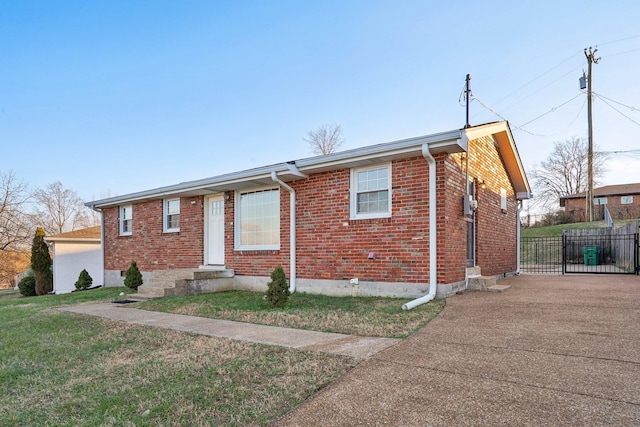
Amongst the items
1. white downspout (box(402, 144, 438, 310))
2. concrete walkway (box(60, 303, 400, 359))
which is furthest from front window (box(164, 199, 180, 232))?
white downspout (box(402, 144, 438, 310))

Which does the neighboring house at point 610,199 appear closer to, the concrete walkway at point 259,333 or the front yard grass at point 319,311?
the front yard grass at point 319,311

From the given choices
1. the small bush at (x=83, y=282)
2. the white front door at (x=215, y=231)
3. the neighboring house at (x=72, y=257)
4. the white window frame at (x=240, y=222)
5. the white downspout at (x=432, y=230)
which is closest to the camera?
the white downspout at (x=432, y=230)

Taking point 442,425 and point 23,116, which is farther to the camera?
point 23,116

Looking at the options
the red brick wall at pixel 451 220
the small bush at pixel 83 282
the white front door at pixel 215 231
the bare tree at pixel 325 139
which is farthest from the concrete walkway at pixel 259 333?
the bare tree at pixel 325 139

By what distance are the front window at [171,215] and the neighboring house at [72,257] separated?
298 inches

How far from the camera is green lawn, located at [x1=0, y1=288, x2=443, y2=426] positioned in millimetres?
2828

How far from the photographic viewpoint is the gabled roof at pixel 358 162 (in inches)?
273

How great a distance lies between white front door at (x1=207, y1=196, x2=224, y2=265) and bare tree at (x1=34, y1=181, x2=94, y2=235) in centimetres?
3154

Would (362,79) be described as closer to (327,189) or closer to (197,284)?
(327,189)

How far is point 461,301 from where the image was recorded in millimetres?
6742

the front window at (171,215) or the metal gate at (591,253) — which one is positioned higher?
the front window at (171,215)

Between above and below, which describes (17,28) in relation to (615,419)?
above

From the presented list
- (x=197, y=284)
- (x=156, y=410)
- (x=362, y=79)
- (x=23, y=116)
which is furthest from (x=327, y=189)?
(x=23, y=116)

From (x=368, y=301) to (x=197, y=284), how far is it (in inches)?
197
